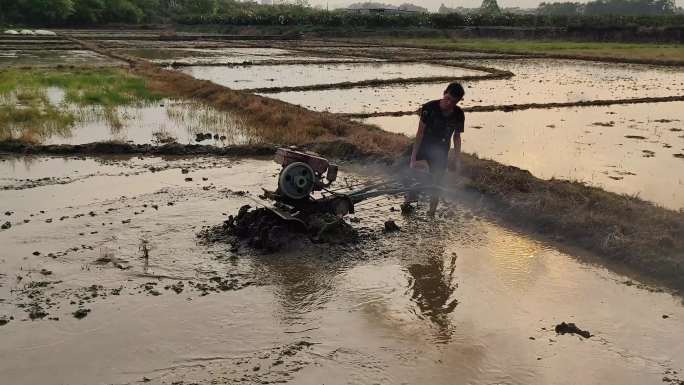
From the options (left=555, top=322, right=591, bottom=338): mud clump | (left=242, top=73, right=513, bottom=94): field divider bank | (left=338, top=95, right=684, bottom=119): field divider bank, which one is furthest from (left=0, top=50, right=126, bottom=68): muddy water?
(left=555, top=322, right=591, bottom=338): mud clump

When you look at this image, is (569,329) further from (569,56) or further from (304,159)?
(569,56)

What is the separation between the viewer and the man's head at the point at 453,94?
4.99 metres

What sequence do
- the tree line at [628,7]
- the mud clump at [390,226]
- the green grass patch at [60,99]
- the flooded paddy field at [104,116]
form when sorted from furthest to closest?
the tree line at [628,7], the green grass patch at [60,99], the flooded paddy field at [104,116], the mud clump at [390,226]

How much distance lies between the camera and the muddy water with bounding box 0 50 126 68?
69.9 ft

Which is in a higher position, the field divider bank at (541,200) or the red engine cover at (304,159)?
the red engine cover at (304,159)

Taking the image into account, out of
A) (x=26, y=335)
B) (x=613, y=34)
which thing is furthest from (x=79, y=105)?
(x=613, y=34)

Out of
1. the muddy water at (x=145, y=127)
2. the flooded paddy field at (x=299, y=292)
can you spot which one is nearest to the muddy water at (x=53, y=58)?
the muddy water at (x=145, y=127)

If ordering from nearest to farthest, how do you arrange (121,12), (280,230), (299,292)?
(299,292), (280,230), (121,12)

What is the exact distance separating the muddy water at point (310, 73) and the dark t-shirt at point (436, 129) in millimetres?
11166

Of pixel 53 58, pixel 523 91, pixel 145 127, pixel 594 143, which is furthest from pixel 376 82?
pixel 53 58

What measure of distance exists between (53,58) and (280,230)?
22498mm

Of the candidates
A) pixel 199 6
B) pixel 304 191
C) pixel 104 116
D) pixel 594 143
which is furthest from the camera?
pixel 199 6

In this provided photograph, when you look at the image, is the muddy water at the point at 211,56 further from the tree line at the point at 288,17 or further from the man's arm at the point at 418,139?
the man's arm at the point at 418,139

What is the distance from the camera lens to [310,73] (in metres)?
20.0
